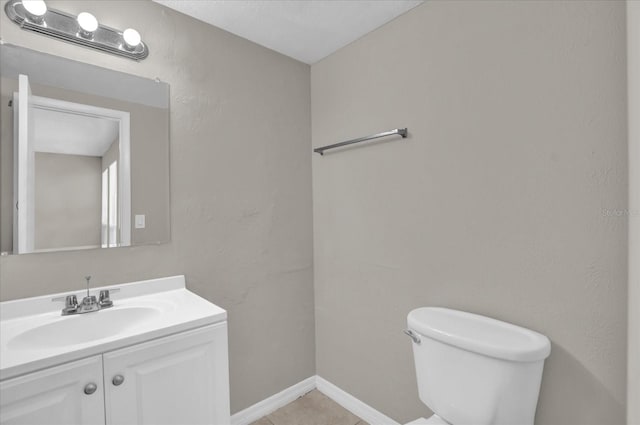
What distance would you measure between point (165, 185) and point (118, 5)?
0.83 metres

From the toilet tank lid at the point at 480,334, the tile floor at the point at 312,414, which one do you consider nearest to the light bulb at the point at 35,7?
the toilet tank lid at the point at 480,334

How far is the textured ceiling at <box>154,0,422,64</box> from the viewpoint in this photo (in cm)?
155

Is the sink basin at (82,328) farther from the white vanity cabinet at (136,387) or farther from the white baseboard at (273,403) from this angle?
the white baseboard at (273,403)

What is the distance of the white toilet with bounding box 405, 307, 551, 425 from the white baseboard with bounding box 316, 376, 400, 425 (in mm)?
618

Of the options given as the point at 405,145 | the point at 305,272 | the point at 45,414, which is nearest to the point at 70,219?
the point at 45,414

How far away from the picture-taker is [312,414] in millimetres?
1896

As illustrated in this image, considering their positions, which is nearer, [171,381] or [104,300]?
[171,381]

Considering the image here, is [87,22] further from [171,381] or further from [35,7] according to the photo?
[171,381]

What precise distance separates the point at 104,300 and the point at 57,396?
47cm

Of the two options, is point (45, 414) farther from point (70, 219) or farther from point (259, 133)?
point (259, 133)

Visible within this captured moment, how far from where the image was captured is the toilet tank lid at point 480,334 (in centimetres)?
104

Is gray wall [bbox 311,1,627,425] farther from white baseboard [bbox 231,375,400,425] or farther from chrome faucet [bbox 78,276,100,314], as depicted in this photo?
chrome faucet [bbox 78,276,100,314]

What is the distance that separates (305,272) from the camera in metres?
2.15

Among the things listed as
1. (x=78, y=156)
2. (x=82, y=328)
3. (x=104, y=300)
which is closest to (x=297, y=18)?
(x=78, y=156)
